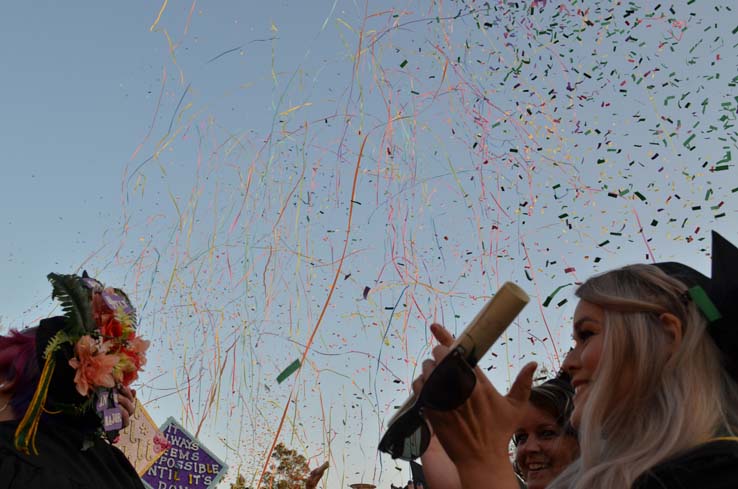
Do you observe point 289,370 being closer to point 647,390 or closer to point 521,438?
point 647,390

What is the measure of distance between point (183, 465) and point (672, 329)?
9.67 metres

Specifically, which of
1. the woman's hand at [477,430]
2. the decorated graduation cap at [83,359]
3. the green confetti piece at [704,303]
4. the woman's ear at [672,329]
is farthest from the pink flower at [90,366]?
the green confetti piece at [704,303]

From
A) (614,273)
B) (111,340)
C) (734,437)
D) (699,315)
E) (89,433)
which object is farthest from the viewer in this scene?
(111,340)

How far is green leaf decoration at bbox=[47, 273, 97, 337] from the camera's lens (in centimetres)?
447

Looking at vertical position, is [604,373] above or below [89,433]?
below

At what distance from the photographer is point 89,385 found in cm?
426

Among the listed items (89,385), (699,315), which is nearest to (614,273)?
(699,315)

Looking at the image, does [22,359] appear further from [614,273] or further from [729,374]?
[729,374]

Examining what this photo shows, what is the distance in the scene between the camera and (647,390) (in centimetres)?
270

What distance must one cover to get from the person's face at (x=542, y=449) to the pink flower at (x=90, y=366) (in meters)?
2.52

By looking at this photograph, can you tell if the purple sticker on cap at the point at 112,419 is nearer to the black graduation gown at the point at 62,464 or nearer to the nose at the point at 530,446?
the black graduation gown at the point at 62,464

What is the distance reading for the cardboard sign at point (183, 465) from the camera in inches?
431

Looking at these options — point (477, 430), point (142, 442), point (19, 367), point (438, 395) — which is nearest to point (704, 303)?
point (477, 430)

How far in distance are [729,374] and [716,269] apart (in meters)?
0.40
